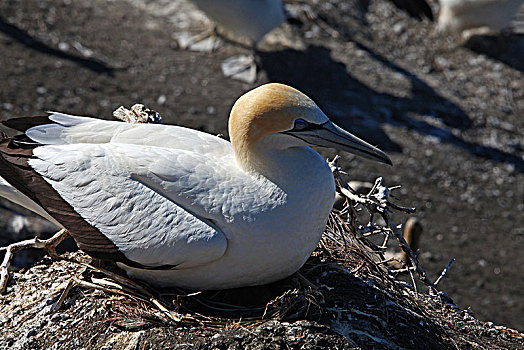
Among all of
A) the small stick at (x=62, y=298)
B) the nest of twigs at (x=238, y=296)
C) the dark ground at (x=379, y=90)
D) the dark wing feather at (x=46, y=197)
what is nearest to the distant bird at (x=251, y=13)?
the dark ground at (x=379, y=90)

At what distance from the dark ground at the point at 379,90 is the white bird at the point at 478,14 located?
0.77ft

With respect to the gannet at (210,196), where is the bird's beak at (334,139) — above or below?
above

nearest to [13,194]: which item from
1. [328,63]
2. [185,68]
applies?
[185,68]

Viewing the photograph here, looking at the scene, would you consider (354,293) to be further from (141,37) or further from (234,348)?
(141,37)

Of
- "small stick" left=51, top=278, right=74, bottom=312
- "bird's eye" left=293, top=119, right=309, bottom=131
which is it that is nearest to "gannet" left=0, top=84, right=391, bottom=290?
"bird's eye" left=293, top=119, right=309, bottom=131

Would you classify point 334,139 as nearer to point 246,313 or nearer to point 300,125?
point 300,125

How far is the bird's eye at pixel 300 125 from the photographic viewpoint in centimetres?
288

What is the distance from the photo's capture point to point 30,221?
4.97 meters

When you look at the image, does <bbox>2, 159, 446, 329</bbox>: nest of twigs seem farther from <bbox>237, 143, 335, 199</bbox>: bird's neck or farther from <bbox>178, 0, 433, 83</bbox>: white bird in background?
<bbox>178, 0, 433, 83</bbox>: white bird in background

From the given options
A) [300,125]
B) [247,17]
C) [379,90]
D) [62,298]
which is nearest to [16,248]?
[62,298]

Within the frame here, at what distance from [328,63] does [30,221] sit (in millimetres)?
5407

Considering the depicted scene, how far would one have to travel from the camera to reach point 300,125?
2.88 m

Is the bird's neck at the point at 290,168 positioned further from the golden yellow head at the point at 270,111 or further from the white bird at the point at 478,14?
the white bird at the point at 478,14

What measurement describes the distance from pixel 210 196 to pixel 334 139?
0.62m
